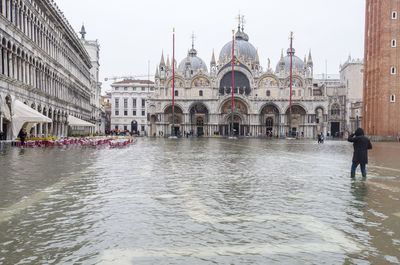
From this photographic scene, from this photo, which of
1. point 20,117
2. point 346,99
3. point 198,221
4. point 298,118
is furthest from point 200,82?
point 198,221

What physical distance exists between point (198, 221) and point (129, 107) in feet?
321

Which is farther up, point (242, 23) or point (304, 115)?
point (242, 23)

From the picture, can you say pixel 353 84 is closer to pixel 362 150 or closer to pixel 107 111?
pixel 107 111

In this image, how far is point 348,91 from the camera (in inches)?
3467

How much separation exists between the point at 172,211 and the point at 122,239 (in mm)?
1727

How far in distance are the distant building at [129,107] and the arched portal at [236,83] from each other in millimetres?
28553

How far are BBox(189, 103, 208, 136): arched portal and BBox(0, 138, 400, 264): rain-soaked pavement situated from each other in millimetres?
68667

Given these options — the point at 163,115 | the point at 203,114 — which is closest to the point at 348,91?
the point at 203,114

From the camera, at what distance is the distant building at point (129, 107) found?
101 metres

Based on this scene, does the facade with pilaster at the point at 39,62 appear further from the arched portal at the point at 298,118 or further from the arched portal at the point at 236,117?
the arched portal at the point at 298,118

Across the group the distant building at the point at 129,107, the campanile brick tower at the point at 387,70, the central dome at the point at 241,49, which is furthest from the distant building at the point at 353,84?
the distant building at the point at 129,107

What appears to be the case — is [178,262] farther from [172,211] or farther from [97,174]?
[97,174]

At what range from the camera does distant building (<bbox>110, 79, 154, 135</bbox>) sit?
101438 millimetres

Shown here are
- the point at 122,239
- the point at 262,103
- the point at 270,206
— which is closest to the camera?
the point at 122,239
